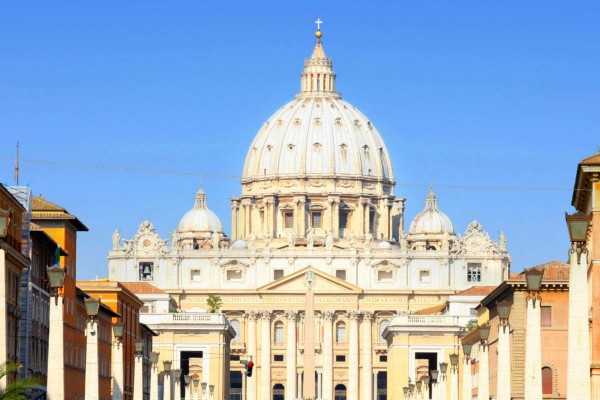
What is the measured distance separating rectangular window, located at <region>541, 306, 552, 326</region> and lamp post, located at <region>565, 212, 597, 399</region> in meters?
48.8

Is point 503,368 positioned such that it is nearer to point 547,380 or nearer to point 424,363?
point 547,380

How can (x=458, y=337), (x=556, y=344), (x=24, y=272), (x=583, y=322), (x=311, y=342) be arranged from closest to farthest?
(x=583, y=322)
(x=24, y=272)
(x=556, y=344)
(x=311, y=342)
(x=458, y=337)

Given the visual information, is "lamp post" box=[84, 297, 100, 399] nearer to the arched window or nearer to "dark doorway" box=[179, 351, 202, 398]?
the arched window

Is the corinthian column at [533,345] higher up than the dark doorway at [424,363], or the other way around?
the dark doorway at [424,363]

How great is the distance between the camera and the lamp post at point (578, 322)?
130 ft

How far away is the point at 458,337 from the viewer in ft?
537

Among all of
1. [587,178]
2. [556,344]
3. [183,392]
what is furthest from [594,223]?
[183,392]

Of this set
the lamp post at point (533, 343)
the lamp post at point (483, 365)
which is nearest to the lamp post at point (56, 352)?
the lamp post at point (533, 343)

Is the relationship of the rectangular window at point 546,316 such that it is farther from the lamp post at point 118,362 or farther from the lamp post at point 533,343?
the lamp post at point 533,343

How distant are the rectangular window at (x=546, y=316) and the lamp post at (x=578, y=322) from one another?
48.8 m

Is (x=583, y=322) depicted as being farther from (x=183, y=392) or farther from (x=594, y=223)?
(x=183, y=392)

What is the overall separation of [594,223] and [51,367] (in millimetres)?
17852

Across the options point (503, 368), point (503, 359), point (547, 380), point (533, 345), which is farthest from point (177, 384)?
point (533, 345)

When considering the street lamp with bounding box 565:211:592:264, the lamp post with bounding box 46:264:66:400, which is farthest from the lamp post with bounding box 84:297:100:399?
the street lamp with bounding box 565:211:592:264
